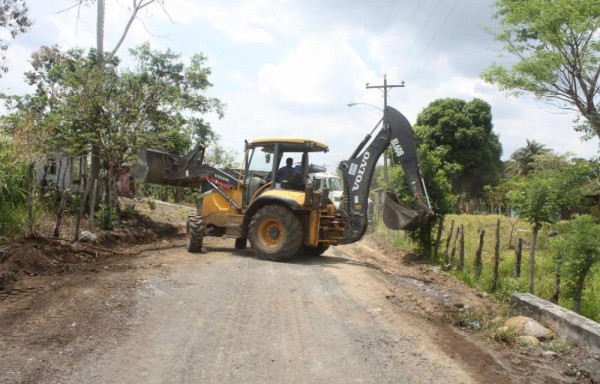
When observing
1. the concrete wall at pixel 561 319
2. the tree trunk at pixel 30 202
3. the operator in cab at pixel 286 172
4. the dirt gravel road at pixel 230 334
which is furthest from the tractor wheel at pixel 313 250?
the tree trunk at pixel 30 202

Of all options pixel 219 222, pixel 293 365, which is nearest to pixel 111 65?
pixel 219 222

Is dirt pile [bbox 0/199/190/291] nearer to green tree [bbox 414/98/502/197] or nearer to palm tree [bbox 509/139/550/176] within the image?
green tree [bbox 414/98/502/197]

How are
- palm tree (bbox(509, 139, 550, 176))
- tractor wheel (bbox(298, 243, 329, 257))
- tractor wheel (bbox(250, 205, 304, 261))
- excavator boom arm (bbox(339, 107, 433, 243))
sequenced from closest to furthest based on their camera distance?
excavator boom arm (bbox(339, 107, 433, 243))
tractor wheel (bbox(250, 205, 304, 261))
tractor wheel (bbox(298, 243, 329, 257))
palm tree (bbox(509, 139, 550, 176))

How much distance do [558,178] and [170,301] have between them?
335 inches

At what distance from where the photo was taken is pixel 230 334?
6117 millimetres

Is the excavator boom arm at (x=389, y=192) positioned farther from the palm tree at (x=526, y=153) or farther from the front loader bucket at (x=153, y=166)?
the palm tree at (x=526, y=153)

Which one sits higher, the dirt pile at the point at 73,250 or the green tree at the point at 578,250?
the green tree at the point at 578,250

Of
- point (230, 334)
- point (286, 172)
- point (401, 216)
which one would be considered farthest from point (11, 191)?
point (401, 216)

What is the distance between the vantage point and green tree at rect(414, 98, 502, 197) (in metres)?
41.3

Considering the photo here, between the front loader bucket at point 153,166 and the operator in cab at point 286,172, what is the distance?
3289mm

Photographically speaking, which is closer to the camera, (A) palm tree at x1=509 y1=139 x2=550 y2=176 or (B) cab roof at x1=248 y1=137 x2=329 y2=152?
(B) cab roof at x1=248 y1=137 x2=329 y2=152

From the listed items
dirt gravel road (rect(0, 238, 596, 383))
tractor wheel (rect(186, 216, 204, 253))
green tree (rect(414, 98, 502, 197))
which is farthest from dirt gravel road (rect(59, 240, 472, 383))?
green tree (rect(414, 98, 502, 197))

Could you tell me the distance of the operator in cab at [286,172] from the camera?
12516mm

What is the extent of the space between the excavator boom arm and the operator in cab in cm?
120
